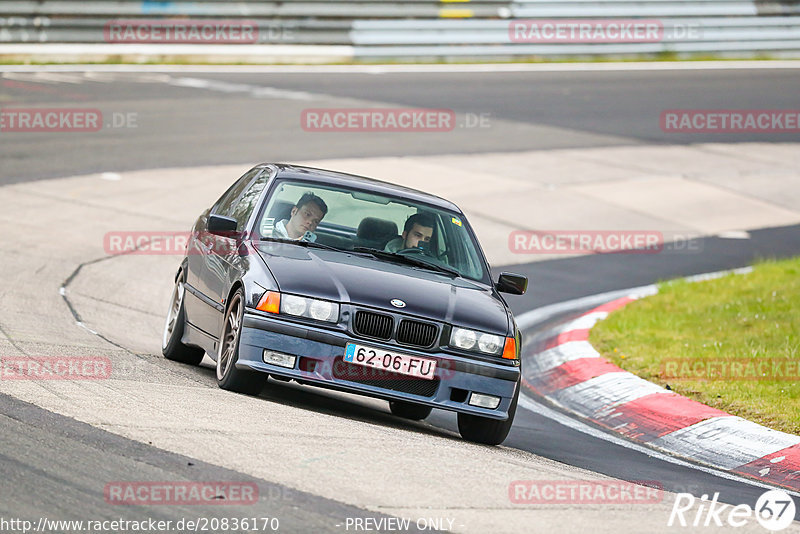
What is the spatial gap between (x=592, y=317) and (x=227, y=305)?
18.4 feet

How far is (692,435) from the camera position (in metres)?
8.77

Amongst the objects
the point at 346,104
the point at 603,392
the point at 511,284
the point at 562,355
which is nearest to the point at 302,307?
the point at 511,284

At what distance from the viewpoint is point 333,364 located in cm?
740

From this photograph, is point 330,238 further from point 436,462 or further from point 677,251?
point 677,251

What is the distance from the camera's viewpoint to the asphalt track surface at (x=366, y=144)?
571cm

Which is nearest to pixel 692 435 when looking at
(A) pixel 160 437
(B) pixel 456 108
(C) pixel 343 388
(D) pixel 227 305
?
(C) pixel 343 388

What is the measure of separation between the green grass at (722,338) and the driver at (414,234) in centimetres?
247

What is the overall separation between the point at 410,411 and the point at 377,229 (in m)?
1.29

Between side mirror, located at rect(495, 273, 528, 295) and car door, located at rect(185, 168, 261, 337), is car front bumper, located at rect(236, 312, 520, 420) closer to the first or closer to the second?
car door, located at rect(185, 168, 261, 337)

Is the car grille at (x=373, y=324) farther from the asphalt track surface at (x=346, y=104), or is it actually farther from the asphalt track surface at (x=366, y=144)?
the asphalt track surface at (x=346, y=104)

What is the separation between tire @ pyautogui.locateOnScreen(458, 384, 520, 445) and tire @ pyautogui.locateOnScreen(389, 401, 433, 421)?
2.41 feet

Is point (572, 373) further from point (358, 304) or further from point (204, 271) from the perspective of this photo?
point (358, 304)

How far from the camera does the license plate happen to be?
741 centimetres

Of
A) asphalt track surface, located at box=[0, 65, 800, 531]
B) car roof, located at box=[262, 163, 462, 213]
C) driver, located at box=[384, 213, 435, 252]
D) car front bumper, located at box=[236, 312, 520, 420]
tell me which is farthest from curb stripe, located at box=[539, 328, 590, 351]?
car front bumper, located at box=[236, 312, 520, 420]
